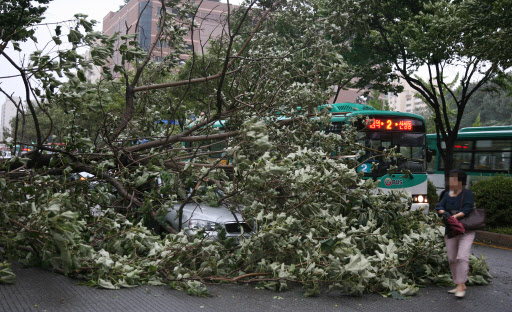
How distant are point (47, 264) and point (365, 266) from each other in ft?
11.6

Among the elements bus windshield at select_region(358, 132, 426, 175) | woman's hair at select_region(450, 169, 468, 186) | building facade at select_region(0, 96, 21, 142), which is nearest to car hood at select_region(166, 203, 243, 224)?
building facade at select_region(0, 96, 21, 142)

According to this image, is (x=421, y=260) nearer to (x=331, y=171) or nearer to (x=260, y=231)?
(x=331, y=171)

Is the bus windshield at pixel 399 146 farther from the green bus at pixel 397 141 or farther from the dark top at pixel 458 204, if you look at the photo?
the dark top at pixel 458 204

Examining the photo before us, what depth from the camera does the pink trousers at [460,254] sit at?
19.8 ft

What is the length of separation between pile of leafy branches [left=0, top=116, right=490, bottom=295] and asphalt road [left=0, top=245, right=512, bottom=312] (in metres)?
0.14

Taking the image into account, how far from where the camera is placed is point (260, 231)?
587 cm

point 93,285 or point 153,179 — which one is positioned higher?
point 153,179

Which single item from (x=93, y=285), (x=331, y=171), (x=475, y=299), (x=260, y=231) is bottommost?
(x=475, y=299)

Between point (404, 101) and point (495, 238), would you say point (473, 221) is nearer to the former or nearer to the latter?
point (495, 238)

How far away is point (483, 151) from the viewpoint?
63.2 feet

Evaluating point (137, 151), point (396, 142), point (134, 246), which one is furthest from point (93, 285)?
point (396, 142)

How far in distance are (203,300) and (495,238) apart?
8.65 m

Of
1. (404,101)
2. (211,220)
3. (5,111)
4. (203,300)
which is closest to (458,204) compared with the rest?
(203,300)

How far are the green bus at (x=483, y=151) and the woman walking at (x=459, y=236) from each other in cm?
1235
